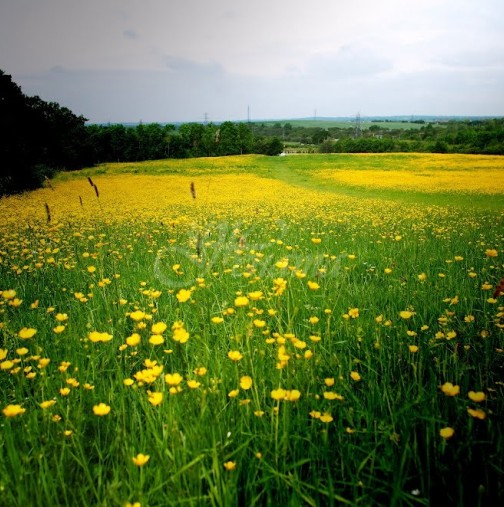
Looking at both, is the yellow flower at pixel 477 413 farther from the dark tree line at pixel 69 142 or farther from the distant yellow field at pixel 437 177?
the distant yellow field at pixel 437 177

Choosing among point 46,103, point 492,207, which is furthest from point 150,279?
point 46,103

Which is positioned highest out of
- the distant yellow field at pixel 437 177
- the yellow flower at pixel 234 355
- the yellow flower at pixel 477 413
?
the distant yellow field at pixel 437 177

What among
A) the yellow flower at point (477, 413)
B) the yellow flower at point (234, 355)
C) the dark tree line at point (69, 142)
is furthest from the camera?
the dark tree line at point (69, 142)

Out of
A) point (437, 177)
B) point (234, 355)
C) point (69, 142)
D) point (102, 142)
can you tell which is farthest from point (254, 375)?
point (102, 142)

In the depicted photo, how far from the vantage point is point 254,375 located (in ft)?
5.84

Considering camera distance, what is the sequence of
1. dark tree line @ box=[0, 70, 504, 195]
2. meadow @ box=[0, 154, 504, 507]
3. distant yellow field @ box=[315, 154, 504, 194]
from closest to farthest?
meadow @ box=[0, 154, 504, 507], dark tree line @ box=[0, 70, 504, 195], distant yellow field @ box=[315, 154, 504, 194]

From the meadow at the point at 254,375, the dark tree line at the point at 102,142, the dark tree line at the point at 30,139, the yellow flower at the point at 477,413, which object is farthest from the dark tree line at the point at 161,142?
the yellow flower at the point at 477,413

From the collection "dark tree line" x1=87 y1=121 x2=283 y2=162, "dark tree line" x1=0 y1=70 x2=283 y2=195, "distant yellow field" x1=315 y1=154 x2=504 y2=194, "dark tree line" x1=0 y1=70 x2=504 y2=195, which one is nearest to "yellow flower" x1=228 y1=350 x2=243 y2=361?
"dark tree line" x1=0 y1=70 x2=504 y2=195

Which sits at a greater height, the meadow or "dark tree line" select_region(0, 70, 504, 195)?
"dark tree line" select_region(0, 70, 504, 195)

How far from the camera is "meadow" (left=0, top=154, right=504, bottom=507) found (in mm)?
1360

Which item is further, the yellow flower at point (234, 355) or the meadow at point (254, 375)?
the yellow flower at point (234, 355)

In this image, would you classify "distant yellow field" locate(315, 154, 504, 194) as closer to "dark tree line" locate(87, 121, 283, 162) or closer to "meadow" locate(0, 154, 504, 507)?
"meadow" locate(0, 154, 504, 507)

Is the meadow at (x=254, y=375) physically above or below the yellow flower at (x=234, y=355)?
below

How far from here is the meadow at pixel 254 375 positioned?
4.46ft
